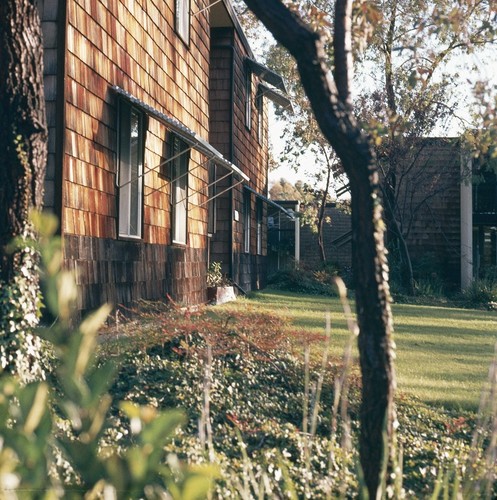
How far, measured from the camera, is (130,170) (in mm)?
10547

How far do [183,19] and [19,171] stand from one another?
9247mm

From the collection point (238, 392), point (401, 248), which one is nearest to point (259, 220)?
point (401, 248)

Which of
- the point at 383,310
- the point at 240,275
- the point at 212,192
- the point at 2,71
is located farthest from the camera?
the point at 240,275

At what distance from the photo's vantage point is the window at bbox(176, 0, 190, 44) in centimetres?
1355

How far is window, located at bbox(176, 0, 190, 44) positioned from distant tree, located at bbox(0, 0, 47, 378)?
8095mm

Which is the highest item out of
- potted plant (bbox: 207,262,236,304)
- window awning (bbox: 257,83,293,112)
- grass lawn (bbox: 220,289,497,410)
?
window awning (bbox: 257,83,293,112)

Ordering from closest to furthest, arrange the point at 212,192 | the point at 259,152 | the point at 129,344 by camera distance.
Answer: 1. the point at 129,344
2. the point at 212,192
3. the point at 259,152

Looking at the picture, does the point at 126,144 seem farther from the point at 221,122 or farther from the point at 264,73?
the point at 264,73

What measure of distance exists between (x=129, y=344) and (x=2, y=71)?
2.90 metres

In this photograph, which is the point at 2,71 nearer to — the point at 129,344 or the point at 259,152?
the point at 129,344

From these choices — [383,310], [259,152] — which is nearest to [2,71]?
[383,310]

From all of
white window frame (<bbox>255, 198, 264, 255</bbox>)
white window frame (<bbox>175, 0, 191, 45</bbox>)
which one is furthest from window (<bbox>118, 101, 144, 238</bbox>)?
white window frame (<bbox>255, 198, 264, 255</bbox>)

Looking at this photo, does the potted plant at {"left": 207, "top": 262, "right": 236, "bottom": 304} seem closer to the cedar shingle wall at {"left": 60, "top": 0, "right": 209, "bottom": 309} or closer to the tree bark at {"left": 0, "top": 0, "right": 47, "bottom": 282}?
the cedar shingle wall at {"left": 60, "top": 0, "right": 209, "bottom": 309}

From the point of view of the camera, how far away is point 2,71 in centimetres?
552
